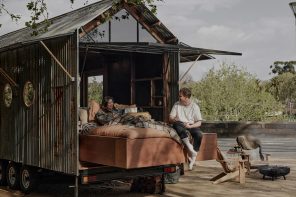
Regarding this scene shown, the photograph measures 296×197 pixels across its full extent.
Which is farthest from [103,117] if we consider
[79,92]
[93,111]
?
[79,92]

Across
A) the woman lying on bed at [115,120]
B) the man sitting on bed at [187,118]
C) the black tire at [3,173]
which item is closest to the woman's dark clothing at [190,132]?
the man sitting on bed at [187,118]

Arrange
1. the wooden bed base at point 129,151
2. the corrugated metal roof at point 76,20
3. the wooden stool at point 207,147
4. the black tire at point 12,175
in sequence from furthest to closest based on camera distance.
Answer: the black tire at point 12,175 → the corrugated metal roof at point 76,20 → the wooden stool at point 207,147 → the wooden bed base at point 129,151

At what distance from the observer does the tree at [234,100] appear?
1065 inches

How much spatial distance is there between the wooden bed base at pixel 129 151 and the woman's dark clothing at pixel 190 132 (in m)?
0.27

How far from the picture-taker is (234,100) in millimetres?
27000

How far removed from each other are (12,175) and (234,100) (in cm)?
1739

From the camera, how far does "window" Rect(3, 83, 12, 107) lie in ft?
39.1

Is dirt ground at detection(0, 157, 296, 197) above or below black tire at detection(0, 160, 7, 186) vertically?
below

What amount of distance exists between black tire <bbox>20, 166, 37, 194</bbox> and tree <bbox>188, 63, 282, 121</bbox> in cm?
1748

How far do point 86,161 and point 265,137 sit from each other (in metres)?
17.7

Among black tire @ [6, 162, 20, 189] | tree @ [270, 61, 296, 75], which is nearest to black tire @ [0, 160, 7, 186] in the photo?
black tire @ [6, 162, 20, 189]

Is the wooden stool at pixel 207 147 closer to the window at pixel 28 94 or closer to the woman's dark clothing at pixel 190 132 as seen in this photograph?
the woman's dark clothing at pixel 190 132

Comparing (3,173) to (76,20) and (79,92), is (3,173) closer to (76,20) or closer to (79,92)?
(79,92)

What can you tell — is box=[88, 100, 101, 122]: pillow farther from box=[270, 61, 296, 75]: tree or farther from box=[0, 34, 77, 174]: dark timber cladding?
box=[270, 61, 296, 75]: tree
